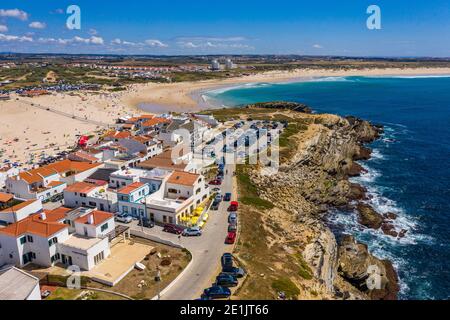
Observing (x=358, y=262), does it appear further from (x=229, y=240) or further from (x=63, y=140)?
(x=63, y=140)

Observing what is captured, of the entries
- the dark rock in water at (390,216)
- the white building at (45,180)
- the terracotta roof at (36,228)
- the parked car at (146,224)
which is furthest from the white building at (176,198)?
the dark rock in water at (390,216)

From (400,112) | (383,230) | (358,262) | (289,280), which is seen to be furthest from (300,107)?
(289,280)

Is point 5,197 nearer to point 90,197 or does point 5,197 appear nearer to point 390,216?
point 90,197

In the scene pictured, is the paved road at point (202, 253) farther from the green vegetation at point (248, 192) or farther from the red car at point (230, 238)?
the green vegetation at point (248, 192)

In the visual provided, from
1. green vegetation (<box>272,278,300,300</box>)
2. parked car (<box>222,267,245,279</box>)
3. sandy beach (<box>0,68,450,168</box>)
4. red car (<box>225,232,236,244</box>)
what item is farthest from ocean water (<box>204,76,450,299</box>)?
sandy beach (<box>0,68,450,168</box>)

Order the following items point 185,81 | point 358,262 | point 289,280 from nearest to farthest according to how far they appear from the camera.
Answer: point 289,280
point 358,262
point 185,81
